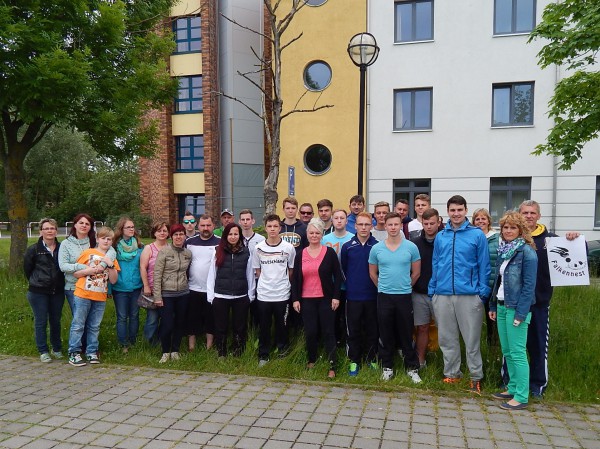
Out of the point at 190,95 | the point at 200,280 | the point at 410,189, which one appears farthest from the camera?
the point at 190,95

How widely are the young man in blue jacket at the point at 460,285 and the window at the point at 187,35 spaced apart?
63.3 feet

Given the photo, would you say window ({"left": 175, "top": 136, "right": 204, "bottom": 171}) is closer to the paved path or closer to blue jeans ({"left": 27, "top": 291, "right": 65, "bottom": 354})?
blue jeans ({"left": 27, "top": 291, "right": 65, "bottom": 354})

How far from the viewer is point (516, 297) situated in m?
4.58

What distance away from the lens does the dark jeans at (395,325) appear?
209 inches

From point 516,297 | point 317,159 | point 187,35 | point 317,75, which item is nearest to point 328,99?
point 317,75

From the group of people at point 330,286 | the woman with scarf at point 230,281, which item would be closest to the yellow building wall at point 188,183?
the group of people at point 330,286

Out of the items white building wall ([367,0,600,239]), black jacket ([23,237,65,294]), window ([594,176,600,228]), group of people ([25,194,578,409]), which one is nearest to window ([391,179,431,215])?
white building wall ([367,0,600,239])

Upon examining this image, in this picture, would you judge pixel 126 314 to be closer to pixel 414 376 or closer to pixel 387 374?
pixel 387 374

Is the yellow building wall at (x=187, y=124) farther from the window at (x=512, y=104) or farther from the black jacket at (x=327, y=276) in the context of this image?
the black jacket at (x=327, y=276)

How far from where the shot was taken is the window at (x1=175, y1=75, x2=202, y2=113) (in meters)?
21.6

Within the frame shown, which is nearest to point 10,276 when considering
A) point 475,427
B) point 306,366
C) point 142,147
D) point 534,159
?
point 142,147

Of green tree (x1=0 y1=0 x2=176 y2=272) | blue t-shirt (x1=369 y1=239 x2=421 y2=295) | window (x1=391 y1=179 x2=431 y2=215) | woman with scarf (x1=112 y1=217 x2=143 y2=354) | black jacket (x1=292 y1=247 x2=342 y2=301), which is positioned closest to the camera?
blue t-shirt (x1=369 y1=239 x2=421 y2=295)

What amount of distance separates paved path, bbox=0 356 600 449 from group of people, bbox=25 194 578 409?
457 mm

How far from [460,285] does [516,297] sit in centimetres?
58
